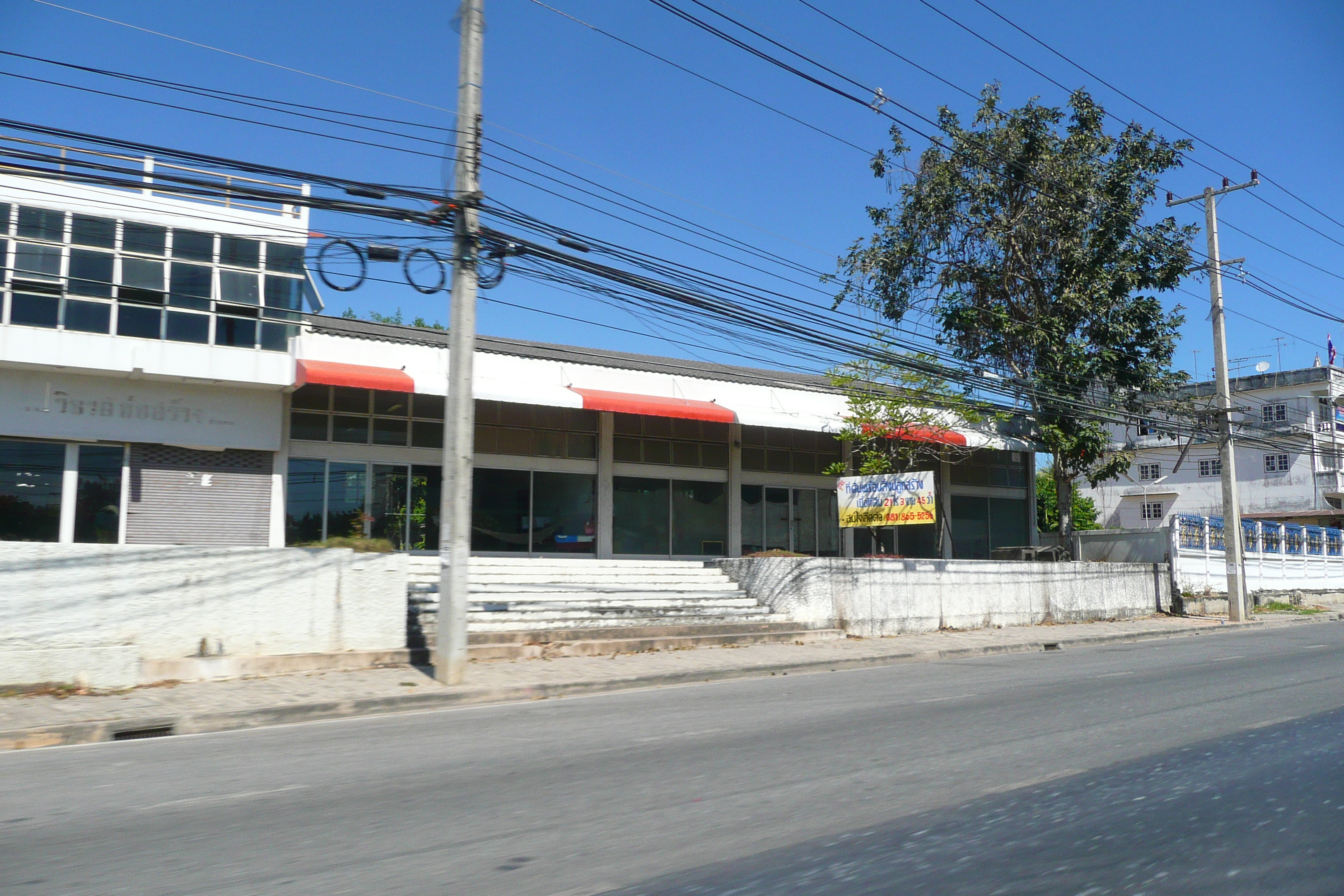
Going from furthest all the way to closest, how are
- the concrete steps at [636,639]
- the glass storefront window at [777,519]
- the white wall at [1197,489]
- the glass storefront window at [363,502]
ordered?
the white wall at [1197,489] → the glass storefront window at [777,519] → the glass storefront window at [363,502] → the concrete steps at [636,639]

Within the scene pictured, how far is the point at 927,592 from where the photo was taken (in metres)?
20.9

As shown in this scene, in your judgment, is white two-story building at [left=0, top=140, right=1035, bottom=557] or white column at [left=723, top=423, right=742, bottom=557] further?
white column at [left=723, top=423, right=742, bottom=557]

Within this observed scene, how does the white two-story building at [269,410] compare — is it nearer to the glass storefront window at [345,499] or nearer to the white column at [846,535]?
the glass storefront window at [345,499]

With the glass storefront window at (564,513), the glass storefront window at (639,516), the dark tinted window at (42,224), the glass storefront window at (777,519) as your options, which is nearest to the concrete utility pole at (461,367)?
the dark tinted window at (42,224)

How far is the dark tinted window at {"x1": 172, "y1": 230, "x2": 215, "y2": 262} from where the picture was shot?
61.6ft

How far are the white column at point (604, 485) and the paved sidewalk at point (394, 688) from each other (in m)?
6.96

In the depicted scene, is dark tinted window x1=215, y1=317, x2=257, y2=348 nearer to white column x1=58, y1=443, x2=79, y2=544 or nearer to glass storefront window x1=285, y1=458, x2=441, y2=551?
glass storefront window x1=285, y1=458, x2=441, y2=551

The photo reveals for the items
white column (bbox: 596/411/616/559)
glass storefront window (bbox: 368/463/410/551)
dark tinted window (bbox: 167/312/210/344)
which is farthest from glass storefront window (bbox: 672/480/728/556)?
dark tinted window (bbox: 167/312/210/344)

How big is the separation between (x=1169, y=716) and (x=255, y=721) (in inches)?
345

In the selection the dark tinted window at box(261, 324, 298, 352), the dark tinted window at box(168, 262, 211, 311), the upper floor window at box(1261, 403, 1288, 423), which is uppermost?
the upper floor window at box(1261, 403, 1288, 423)

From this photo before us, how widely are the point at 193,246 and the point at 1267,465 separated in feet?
162

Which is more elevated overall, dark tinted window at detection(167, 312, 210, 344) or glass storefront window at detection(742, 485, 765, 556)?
dark tinted window at detection(167, 312, 210, 344)

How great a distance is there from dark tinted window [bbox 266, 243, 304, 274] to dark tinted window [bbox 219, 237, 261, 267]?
188mm

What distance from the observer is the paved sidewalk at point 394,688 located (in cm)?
956
